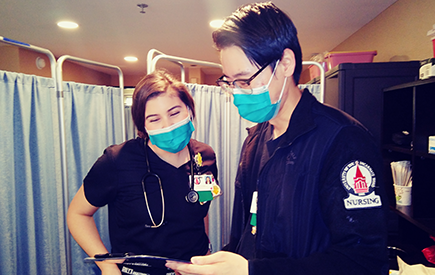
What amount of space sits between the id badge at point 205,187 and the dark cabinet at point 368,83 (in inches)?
44.8

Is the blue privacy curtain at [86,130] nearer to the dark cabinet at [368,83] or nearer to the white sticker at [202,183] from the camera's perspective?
the white sticker at [202,183]

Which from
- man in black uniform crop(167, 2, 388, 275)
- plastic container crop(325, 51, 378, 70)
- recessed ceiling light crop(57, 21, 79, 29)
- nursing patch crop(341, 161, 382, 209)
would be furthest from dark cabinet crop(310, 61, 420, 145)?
recessed ceiling light crop(57, 21, 79, 29)

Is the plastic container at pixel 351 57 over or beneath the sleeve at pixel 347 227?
over

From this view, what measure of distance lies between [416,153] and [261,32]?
1178 millimetres

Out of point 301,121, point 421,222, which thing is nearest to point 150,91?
point 301,121

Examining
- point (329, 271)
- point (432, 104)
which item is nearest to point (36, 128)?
point (329, 271)

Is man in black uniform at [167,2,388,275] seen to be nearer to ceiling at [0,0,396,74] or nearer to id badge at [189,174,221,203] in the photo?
id badge at [189,174,221,203]

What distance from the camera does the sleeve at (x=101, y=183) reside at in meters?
1.25

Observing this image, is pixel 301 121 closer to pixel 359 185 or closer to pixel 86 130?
pixel 359 185

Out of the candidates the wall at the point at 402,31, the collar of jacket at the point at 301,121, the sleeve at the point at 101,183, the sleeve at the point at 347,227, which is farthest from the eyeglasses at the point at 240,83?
the wall at the point at 402,31

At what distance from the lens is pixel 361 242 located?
25.1 inches

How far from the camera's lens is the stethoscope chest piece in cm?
132

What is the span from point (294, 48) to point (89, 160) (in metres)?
1.69

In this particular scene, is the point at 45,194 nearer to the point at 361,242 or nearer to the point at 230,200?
the point at 230,200
